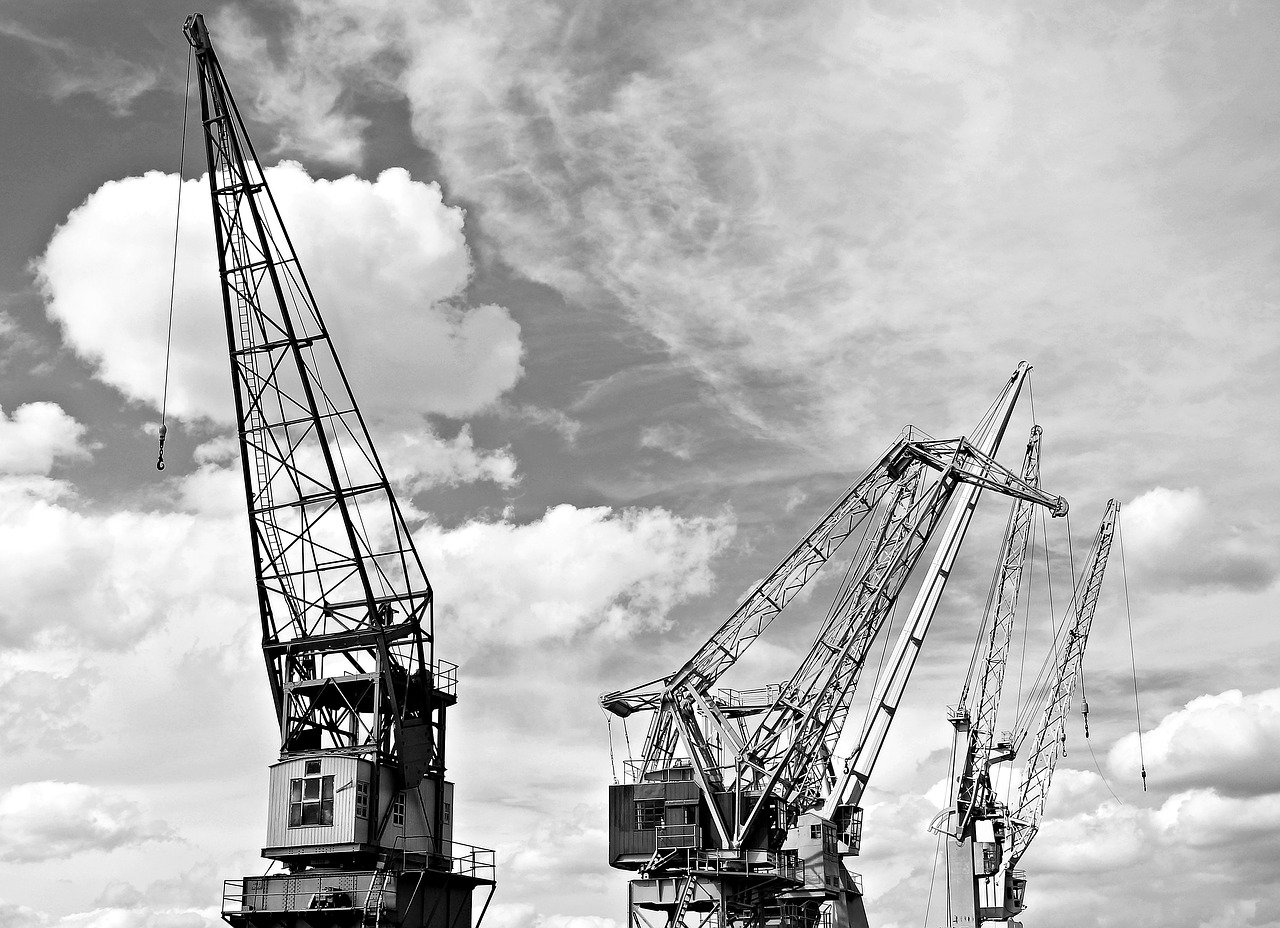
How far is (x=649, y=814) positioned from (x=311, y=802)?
69.2 feet

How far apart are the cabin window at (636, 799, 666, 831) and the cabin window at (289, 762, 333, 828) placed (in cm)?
2017

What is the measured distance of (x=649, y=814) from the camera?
7969cm

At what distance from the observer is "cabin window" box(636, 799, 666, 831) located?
3130 inches

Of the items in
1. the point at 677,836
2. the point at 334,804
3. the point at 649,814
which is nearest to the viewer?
the point at 334,804

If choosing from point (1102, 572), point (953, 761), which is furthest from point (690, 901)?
point (1102, 572)

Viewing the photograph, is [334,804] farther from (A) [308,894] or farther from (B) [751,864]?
(B) [751,864]

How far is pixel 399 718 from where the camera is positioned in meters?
69.4

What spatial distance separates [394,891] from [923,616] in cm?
3611

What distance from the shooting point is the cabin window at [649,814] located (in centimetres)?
7950

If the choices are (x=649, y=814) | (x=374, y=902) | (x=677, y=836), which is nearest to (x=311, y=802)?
(x=374, y=902)

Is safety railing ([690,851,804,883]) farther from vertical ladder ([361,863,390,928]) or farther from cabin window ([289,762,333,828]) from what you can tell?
cabin window ([289,762,333,828])

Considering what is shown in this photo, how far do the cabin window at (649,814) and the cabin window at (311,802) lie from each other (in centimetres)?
2017

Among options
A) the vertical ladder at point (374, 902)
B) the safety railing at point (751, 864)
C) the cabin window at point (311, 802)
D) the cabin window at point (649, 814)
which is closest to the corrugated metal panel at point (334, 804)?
the cabin window at point (311, 802)

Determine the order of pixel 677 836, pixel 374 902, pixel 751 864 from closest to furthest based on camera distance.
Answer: pixel 374 902 → pixel 751 864 → pixel 677 836
